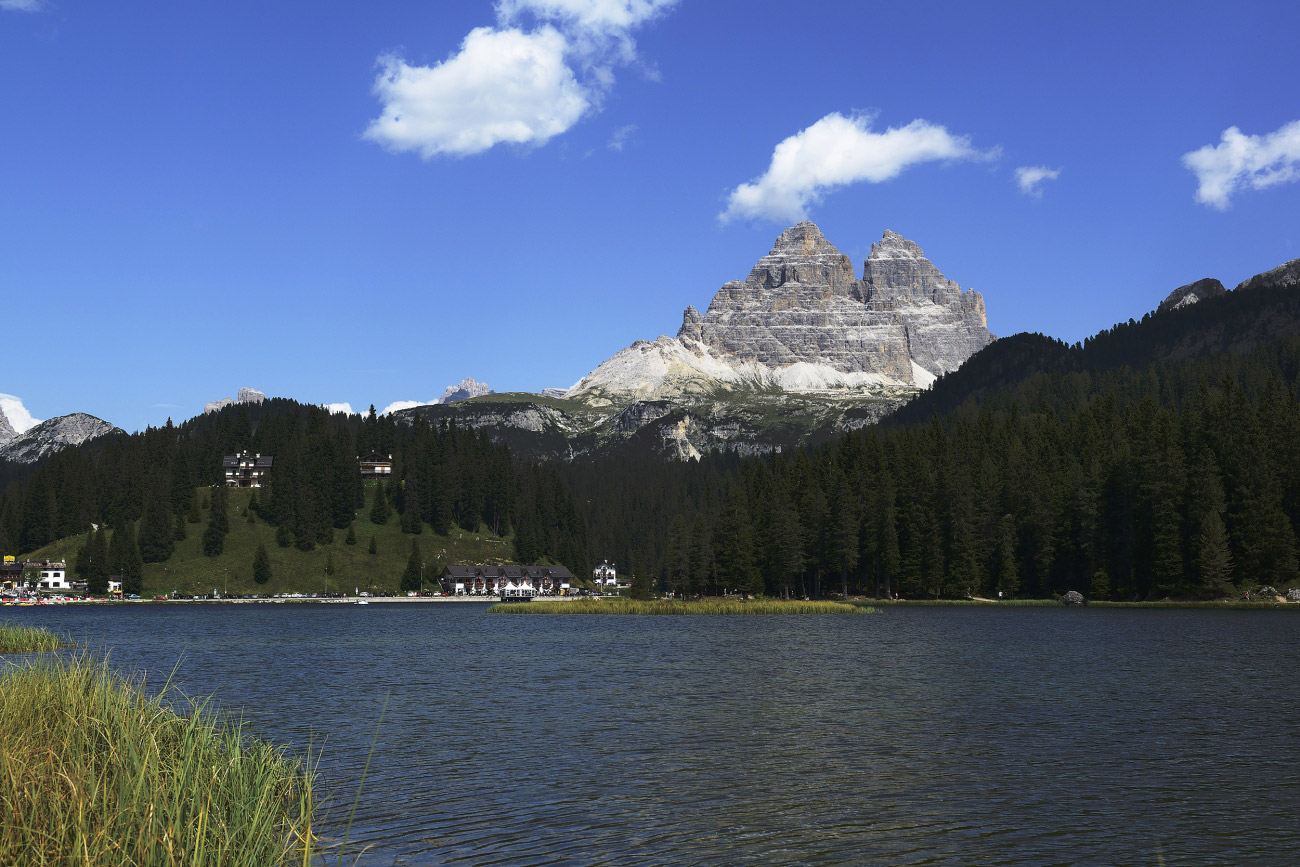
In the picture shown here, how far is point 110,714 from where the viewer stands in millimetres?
25531

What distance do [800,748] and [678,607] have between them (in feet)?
363

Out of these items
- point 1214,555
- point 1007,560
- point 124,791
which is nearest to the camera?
point 124,791

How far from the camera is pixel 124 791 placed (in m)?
17.6

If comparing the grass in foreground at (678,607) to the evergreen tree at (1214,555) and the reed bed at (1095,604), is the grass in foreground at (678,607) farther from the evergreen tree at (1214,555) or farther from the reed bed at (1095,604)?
the evergreen tree at (1214,555)

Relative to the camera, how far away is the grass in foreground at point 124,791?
16.2 metres

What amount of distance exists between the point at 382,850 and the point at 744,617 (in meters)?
118

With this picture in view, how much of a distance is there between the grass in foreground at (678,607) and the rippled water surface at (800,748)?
199 feet

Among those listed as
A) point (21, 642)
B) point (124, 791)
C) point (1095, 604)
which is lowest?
point (1095, 604)

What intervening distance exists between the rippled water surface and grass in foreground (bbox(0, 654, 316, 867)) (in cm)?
383

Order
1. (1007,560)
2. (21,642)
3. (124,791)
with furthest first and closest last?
(1007,560) → (21,642) → (124,791)

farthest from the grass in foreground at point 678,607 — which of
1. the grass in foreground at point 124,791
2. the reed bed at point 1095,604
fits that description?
the grass in foreground at point 124,791

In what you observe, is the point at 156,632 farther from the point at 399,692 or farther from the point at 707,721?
the point at 707,721

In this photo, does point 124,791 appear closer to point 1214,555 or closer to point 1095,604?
point 1214,555

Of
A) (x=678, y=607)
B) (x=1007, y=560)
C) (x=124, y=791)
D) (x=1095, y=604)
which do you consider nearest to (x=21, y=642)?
(x=124, y=791)
